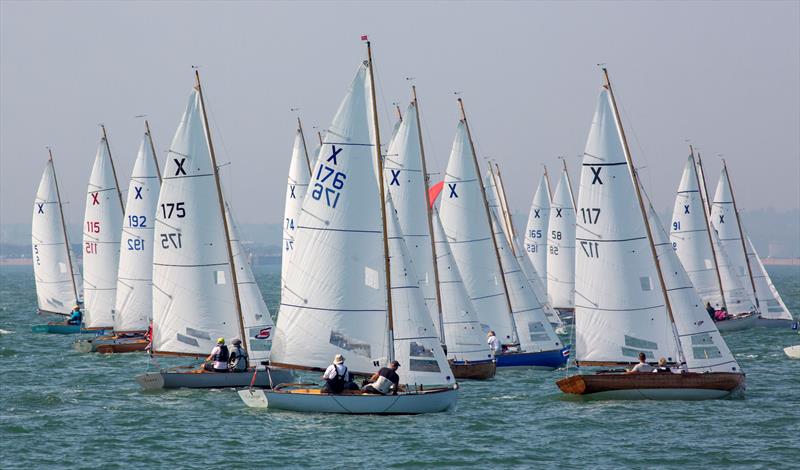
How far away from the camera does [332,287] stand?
3120 cm

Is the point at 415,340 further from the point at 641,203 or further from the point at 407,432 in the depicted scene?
the point at 641,203

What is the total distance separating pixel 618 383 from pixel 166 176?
1387cm

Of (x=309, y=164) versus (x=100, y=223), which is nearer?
(x=309, y=164)

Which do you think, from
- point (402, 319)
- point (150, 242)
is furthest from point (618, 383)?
point (150, 242)

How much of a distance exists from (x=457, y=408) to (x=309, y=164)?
21423mm

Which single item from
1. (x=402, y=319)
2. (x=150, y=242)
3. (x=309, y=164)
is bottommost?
(x=402, y=319)

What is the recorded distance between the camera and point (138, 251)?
4734 cm

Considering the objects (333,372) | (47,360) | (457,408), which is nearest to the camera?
(333,372)

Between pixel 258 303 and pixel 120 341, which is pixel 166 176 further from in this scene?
pixel 120 341

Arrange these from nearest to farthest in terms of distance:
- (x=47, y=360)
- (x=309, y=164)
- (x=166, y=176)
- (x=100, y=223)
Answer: (x=166, y=176)
(x=47, y=360)
(x=309, y=164)
(x=100, y=223)

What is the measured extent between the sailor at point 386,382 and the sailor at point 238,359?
6829 mm

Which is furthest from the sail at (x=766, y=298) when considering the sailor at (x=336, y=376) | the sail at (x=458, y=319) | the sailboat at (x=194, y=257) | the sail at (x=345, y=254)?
the sailor at (x=336, y=376)

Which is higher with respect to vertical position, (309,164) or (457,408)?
(309,164)

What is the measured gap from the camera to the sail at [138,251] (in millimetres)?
47250
